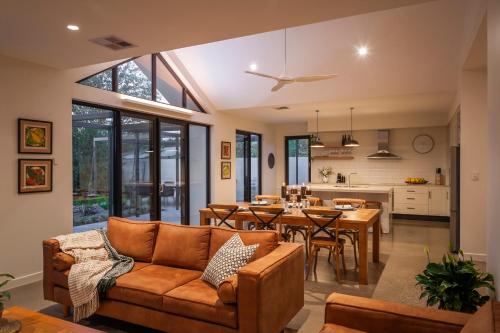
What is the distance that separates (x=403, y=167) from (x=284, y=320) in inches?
294

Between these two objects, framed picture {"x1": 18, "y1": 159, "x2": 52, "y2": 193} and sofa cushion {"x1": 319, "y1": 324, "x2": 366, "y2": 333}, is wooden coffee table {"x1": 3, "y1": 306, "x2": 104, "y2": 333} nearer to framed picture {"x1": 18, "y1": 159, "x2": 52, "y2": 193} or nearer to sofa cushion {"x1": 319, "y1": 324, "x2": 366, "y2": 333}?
sofa cushion {"x1": 319, "y1": 324, "x2": 366, "y2": 333}

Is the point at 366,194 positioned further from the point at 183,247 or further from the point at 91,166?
the point at 91,166

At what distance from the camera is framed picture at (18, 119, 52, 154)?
410 cm

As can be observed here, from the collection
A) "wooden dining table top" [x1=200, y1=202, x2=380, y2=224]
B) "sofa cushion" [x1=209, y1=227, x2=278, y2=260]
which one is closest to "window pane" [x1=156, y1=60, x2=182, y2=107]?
"wooden dining table top" [x1=200, y1=202, x2=380, y2=224]

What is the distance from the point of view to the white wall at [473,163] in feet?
16.1

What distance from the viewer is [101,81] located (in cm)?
518

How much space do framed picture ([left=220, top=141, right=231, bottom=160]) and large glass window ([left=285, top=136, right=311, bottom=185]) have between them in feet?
9.67

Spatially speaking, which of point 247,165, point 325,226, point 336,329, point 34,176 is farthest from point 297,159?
point 336,329

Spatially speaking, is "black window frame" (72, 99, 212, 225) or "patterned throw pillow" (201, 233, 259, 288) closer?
"patterned throw pillow" (201, 233, 259, 288)

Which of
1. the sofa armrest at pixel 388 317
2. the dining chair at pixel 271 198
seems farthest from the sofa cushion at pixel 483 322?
the dining chair at pixel 271 198

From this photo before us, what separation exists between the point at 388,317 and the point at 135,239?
248 centimetres

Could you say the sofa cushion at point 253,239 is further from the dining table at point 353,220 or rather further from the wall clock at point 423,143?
the wall clock at point 423,143

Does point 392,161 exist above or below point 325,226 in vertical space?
above

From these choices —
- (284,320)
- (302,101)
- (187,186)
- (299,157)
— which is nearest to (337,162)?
(299,157)
